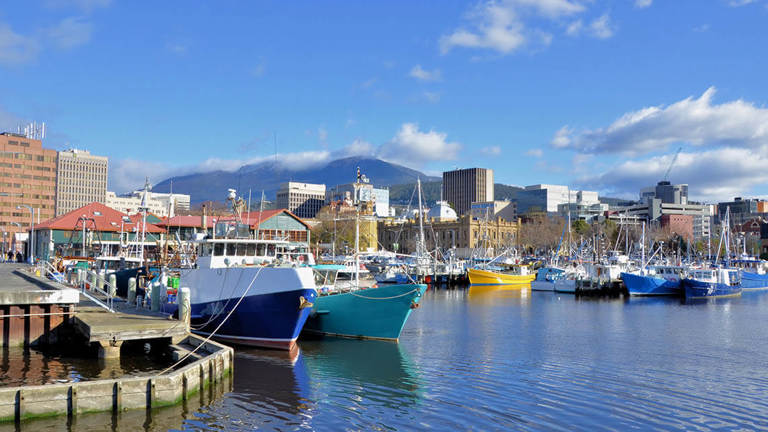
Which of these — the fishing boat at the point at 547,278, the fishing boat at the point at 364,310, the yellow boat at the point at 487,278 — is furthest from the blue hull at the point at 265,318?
the yellow boat at the point at 487,278

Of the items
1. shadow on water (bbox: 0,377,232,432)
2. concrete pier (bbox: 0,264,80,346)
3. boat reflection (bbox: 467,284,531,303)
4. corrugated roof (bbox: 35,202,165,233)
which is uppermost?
corrugated roof (bbox: 35,202,165,233)

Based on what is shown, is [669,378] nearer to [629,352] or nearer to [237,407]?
[629,352]

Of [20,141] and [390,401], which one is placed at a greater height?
[20,141]

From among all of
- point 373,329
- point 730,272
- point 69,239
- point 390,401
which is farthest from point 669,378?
point 69,239

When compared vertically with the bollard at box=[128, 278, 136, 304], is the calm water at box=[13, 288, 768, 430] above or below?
below

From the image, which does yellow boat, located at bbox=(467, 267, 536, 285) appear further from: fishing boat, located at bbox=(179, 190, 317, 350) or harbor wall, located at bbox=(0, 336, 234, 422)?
harbor wall, located at bbox=(0, 336, 234, 422)

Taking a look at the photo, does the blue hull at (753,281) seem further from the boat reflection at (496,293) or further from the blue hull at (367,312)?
the blue hull at (367,312)

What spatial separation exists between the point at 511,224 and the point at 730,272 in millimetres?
100922

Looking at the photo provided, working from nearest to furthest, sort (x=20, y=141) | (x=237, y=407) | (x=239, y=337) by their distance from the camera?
(x=237, y=407) → (x=239, y=337) → (x=20, y=141)

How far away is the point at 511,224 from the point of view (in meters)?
182

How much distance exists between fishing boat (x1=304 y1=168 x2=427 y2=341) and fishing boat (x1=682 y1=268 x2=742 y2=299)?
49826mm

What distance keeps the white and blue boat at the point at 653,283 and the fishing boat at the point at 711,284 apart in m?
2.35

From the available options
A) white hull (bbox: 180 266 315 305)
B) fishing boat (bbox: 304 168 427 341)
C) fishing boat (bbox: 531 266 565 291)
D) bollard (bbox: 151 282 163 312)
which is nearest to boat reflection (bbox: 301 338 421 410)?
fishing boat (bbox: 304 168 427 341)

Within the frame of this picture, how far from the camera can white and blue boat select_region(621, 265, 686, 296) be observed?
73375 millimetres
